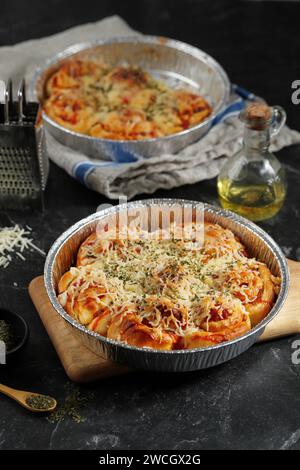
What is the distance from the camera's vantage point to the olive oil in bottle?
4102mm

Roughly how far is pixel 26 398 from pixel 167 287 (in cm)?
69

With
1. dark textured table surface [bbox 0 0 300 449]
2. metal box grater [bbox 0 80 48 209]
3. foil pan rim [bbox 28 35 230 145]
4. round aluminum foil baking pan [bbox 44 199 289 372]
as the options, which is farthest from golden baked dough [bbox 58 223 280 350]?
foil pan rim [bbox 28 35 230 145]

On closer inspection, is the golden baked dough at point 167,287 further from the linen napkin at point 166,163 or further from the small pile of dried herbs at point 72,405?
the linen napkin at point 166,163

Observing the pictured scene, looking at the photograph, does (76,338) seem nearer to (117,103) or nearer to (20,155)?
(20,155)

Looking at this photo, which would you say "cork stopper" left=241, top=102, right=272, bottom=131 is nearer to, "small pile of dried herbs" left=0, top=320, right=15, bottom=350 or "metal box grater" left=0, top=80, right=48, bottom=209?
"metal box grater" left=0, top=80, right=48, bottom=209

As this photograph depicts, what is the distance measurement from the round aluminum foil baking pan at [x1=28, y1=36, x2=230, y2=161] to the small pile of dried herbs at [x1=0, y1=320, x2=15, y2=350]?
1392 mm

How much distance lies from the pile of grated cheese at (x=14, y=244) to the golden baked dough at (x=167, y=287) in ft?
1.66

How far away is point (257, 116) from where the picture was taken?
3855mm

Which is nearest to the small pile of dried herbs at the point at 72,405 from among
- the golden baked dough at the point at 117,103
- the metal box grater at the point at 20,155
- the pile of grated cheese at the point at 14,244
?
the pile of grated cheese at the point at 14,244

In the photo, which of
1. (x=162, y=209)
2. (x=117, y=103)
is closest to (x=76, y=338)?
(x=162, y=209)

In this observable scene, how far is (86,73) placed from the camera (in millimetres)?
5129

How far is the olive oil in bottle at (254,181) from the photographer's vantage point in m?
4.10

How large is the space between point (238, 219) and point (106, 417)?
1.10m

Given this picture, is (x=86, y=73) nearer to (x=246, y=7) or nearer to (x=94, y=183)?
(x=94, y=183)
